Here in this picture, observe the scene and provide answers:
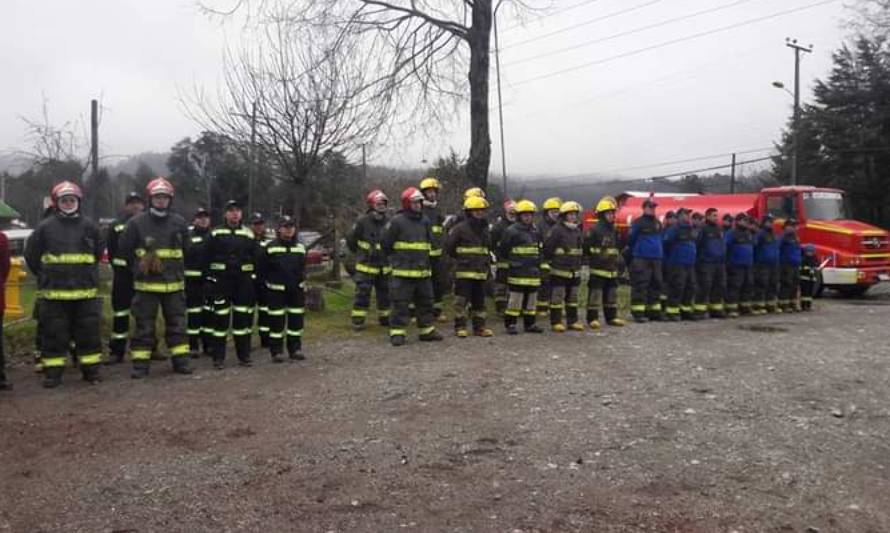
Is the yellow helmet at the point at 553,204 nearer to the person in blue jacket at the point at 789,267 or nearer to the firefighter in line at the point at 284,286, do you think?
the firefighter in line at the point at 284,286

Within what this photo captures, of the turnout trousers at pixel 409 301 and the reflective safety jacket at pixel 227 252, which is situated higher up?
the reflective safety jacket at pixel 227 252

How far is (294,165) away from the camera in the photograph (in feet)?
52.7

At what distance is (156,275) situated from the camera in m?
8.19

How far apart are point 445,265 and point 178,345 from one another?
5.89 metres

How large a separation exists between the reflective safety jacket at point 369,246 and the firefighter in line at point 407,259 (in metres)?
1.33

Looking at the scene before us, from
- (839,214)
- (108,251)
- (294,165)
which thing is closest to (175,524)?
(108,251)

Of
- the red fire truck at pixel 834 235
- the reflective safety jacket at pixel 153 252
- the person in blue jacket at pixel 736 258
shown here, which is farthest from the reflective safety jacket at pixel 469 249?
the red fire truck at pixel 834 235

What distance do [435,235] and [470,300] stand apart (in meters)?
1.13

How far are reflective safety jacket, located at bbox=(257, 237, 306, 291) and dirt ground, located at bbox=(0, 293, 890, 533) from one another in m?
0.96

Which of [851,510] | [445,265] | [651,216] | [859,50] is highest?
[859,50]

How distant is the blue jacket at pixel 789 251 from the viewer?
574 inches

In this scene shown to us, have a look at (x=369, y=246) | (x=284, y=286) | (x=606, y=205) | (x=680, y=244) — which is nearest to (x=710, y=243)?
(x=680, y=244)

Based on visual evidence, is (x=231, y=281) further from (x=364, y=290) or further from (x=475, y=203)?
(x=475, y=203)

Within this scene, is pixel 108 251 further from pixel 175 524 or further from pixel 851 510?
pixel 851 510
